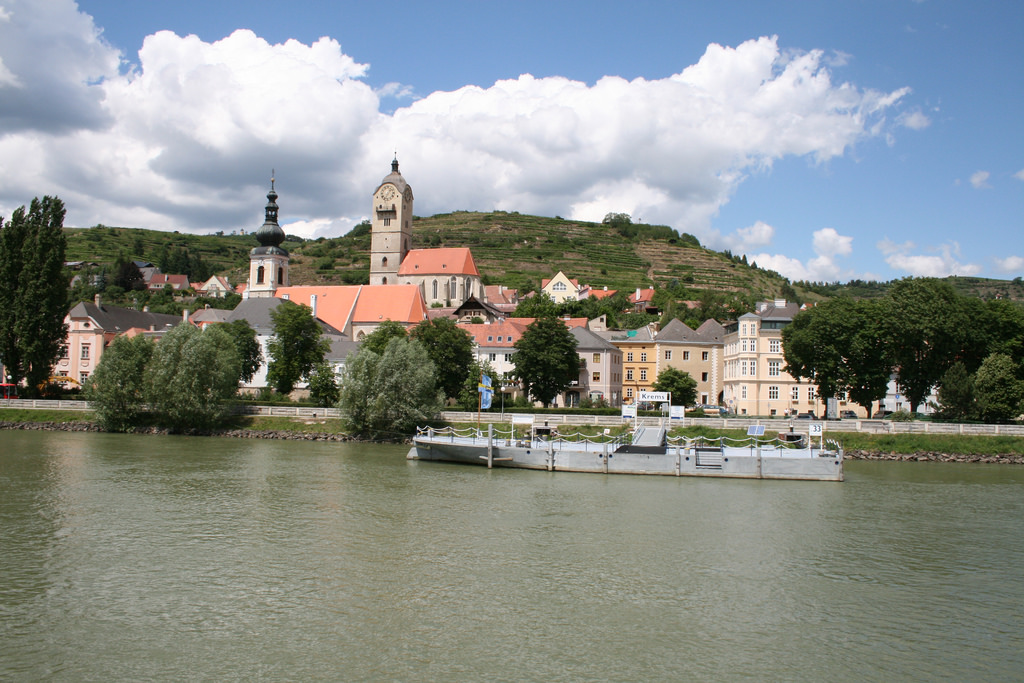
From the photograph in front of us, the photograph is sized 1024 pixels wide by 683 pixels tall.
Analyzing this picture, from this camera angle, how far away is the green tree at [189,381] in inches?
2130

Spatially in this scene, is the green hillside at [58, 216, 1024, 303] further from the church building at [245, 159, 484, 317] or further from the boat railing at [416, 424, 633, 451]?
the boat railing at [416, 424, 633, 451]

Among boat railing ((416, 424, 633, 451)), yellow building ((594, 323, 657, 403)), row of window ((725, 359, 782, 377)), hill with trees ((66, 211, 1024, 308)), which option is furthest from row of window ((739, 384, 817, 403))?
hill with trees ((66, 211, 1024, 308))

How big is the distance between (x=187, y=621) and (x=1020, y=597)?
18448 mm

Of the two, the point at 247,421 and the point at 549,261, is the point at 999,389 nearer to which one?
the point at 247,421

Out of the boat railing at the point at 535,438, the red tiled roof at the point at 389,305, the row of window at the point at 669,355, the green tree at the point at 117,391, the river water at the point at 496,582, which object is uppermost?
the red tiled roof at the point at 389,305

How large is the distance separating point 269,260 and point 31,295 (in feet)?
129

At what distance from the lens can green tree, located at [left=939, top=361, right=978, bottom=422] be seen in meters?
49.8

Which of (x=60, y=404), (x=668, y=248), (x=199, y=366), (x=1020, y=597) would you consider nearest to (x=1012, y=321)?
Answer: (x=1020, y=597)

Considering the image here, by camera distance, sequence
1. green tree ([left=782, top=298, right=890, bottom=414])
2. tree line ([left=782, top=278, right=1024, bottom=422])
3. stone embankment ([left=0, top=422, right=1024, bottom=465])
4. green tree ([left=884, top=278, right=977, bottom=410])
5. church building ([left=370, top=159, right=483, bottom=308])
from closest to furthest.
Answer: stone embankment ([left=0, top=422, right=1024, bottom=465]) < tree line ([left=782, top=278, right=1024, bottom=422]) < green tree ([left=884, top=278, right=977, bottom=410]) < green tree ([left=782, top=298, right=890, bottom=414]) < church building ([left=370, top=159, right=483, bottom=308])

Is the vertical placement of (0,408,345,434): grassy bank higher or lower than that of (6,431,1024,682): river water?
higher

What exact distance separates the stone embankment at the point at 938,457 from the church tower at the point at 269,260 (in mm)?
73449

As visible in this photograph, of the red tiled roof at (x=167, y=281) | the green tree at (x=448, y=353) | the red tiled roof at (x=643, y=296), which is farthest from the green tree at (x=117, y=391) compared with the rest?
the red tiled roof at (x=167, y=281)

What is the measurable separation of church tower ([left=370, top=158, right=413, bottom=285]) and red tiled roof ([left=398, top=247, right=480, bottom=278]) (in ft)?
7.58

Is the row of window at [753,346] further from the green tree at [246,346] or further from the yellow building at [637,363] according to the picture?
the green tree at [246,346]
